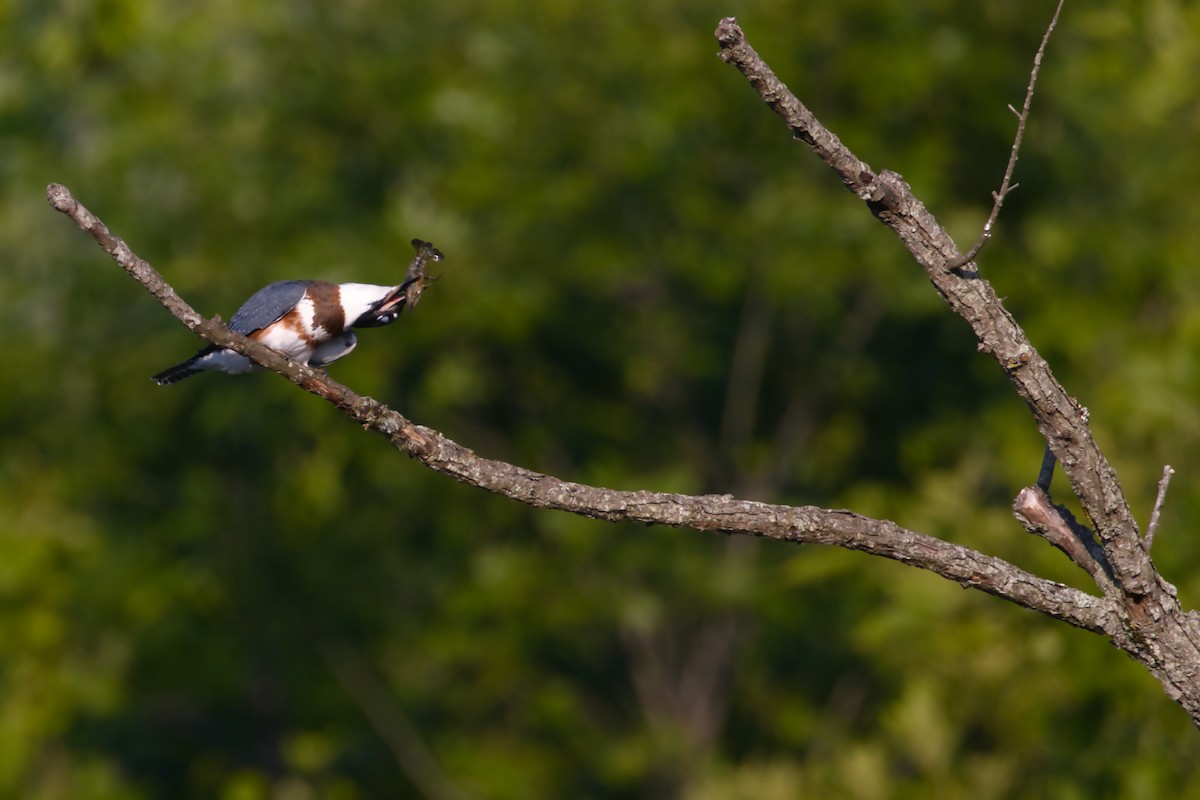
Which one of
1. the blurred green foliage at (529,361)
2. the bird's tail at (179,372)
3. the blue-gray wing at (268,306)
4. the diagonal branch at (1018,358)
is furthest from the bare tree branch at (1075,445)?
the blurred green foliage at (529,361)

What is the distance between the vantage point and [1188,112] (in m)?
11.3

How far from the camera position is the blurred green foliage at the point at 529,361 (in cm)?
1042

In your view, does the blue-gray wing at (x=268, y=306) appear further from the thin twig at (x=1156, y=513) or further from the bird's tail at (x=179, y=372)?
the thin twig at (x=1156, y=513)

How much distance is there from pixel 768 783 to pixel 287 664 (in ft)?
17.6

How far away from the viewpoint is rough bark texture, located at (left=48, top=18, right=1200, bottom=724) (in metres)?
3.36

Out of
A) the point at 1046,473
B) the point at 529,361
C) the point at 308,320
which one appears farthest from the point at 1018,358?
the point at 529,361

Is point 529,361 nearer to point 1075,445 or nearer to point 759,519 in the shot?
point 759,519

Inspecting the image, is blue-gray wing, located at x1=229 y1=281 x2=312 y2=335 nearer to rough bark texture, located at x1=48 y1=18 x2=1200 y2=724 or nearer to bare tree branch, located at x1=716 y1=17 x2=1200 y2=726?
rough bark texture, located at x1=48 y1=18 x2=1200 y2=724

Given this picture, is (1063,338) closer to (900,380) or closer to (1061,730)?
(900,380)

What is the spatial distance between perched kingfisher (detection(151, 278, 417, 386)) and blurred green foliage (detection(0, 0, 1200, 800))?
4.36 metres

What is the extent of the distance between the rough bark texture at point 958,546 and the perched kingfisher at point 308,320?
1395mm

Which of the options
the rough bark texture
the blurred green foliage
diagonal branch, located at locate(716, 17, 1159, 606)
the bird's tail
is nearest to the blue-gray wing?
the bird's tail

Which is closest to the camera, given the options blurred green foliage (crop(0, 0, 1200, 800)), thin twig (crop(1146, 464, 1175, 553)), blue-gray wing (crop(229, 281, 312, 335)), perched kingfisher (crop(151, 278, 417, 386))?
thin twig (crop(1146, 464, 1175, 553))

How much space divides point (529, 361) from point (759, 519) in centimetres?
853
